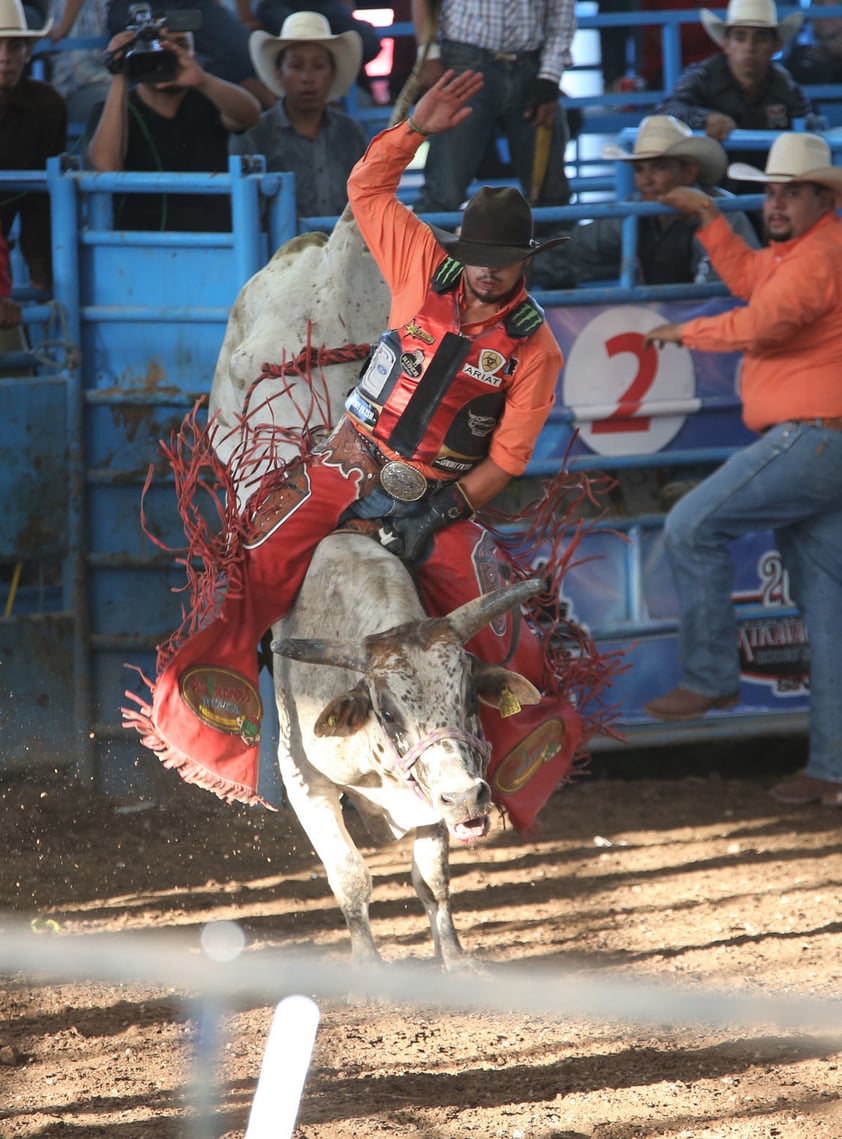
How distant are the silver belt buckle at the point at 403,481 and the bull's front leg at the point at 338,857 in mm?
861

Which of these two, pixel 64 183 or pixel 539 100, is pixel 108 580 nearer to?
pixel 64 183

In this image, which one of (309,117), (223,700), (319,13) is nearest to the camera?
(223,700)

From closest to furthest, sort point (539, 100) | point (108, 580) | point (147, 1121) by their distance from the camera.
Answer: point (147, 1121)
point (108, 580)
point (539, 100)

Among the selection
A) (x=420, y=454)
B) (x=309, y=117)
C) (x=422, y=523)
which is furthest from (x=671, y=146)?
(x=422, y=523)

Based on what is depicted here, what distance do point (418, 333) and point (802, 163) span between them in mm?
2256

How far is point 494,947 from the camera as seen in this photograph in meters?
4.96

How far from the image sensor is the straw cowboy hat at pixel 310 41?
627 cm

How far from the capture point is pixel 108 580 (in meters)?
6.34

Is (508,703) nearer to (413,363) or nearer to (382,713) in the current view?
(382,713)

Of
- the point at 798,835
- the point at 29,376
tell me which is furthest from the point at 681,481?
the point at 29,376

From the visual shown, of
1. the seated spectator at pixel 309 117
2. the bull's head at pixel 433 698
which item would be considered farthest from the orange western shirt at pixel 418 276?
the seated spectator at pixel 309 117

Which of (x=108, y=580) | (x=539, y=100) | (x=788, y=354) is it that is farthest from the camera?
(x=539, y=100)

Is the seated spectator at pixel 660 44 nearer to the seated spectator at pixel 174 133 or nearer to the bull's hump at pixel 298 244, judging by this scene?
the seated spectator at pixel 174 133

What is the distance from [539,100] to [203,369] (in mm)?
2014
